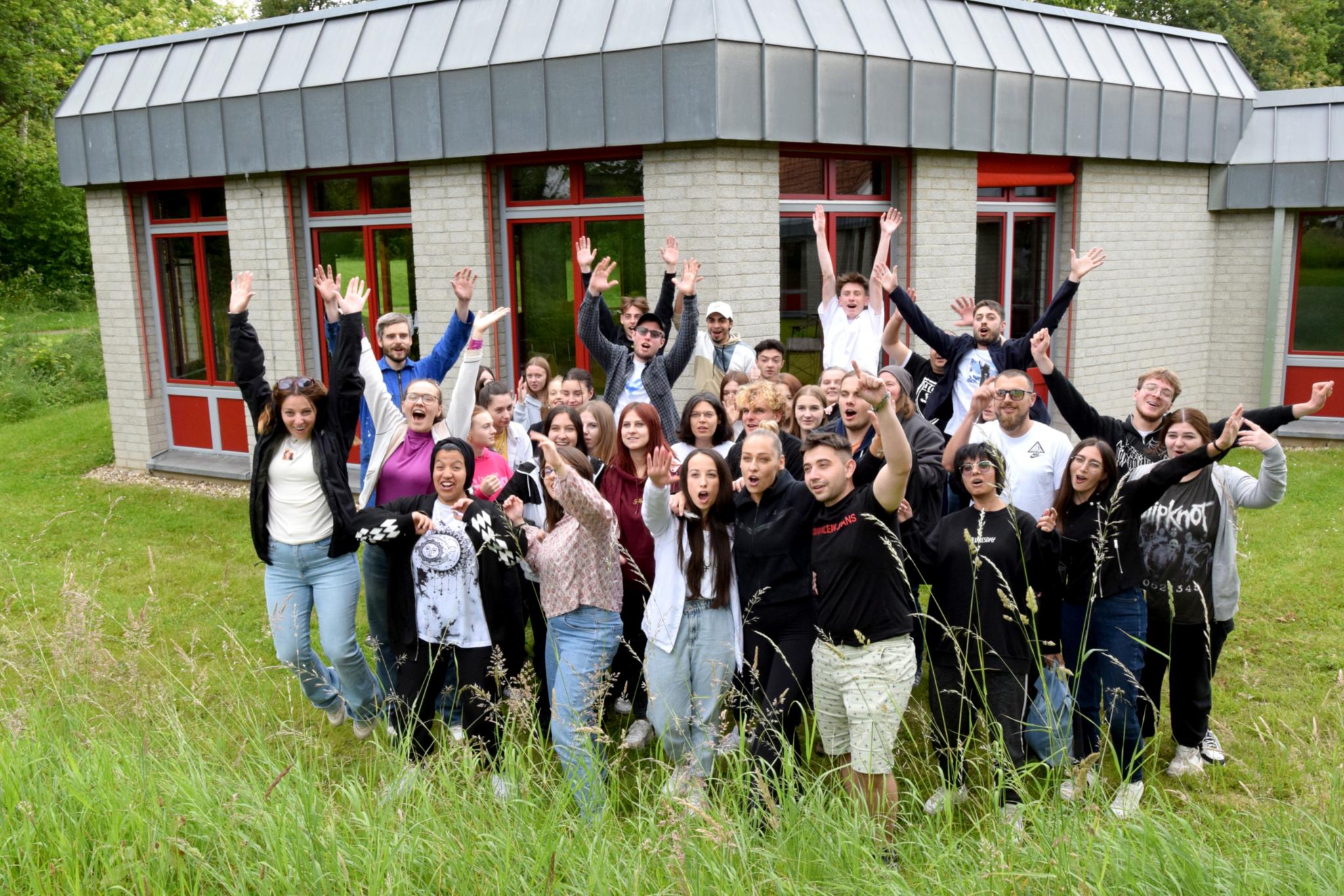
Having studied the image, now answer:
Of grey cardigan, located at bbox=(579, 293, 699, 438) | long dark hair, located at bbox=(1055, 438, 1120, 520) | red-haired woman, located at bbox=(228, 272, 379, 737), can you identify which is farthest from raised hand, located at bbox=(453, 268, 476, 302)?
long dark hair, located at bbox=(1055, 438, 1120, 520)

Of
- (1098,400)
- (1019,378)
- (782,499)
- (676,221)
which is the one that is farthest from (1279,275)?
(782,499)

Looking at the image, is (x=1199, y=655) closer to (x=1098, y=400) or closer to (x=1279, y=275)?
(x=1098, y=400)

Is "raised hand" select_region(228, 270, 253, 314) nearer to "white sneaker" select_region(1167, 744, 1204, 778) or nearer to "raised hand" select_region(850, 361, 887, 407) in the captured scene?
"raised hand" select_region(850, 361, 887, 407)

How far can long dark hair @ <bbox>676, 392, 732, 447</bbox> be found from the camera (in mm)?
5777

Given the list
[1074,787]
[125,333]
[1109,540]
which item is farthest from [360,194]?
[1074,787]

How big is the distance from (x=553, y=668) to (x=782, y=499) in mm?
1430

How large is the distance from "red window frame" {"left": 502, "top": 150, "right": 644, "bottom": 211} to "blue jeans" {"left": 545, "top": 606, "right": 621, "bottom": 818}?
5.16m

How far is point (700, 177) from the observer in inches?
346

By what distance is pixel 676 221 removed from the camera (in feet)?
29.5

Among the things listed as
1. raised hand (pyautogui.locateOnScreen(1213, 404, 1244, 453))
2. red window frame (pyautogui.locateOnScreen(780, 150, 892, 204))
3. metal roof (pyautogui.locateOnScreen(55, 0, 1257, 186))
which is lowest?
raised hand (pyautogui.locateOnScreen(1213, 404, 1244, 453))

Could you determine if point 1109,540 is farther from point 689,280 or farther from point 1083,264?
point 689,280

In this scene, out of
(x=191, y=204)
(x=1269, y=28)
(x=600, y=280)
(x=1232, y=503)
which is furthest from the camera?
(x=1269, y=28)

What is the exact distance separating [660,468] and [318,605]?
2.17m

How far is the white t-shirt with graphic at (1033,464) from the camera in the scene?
548cm
